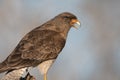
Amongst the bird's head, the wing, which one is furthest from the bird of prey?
the bird's head

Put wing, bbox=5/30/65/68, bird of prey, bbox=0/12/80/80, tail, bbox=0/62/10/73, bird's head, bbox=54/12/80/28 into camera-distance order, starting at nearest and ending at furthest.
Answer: tail, bbox=0/62/10/73
bird of prey, bbox=0/12/80/80
wing, bbox=5/30/65/68
bird's head, bbox=54/12/80/28

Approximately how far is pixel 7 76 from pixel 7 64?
38 cm

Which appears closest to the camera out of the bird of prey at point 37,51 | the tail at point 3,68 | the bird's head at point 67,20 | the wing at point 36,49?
the tail at point 3,68

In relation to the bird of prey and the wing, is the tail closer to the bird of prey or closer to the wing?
the bird of prey

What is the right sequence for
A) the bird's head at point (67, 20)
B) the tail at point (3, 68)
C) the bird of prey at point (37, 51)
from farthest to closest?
the bird's head at point (67, 20) < the bird of prey at point (37, 51) < the tail at point (3, 68)

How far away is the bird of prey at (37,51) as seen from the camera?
48.5ft

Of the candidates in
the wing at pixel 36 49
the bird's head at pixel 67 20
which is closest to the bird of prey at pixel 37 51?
the wing at pixel 36 49

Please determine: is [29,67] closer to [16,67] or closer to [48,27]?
[16,67]

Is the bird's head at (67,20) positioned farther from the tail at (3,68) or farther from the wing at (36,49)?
the tail at (3,68)

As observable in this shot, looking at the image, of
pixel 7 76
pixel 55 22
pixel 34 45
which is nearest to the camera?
pixel 7 76

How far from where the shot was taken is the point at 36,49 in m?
15.3

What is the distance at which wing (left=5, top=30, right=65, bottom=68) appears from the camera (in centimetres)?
1498

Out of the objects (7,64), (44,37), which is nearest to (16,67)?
(7,64)

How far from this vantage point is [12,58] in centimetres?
1502
